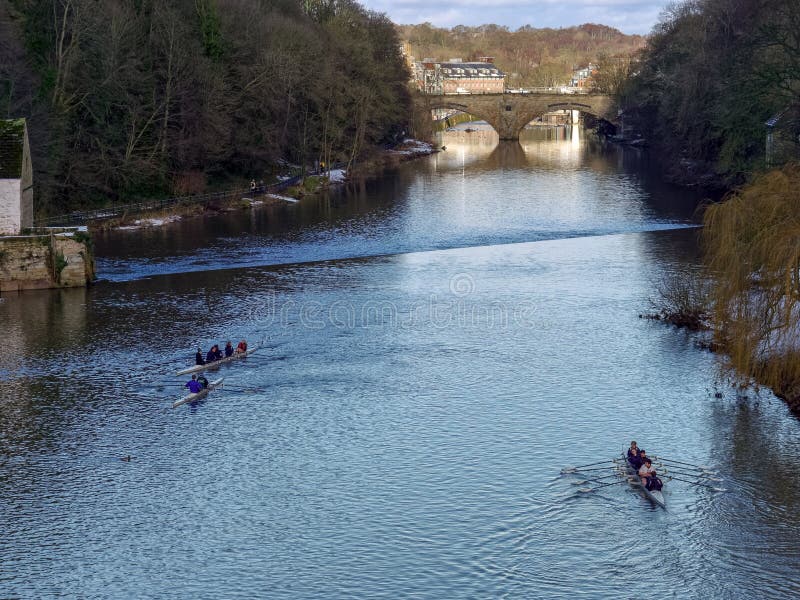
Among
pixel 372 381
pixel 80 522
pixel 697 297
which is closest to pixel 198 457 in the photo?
pixel 80 522

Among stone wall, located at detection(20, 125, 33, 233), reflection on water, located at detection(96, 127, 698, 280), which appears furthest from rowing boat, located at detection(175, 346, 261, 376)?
stone wall, located at detection(20, 125, 33, 233)

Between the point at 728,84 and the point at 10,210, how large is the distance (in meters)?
53.8

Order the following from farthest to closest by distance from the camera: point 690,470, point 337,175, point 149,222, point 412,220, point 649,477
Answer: point 337,175
point 412,220
point 149,222
point 690,470
point 649,477

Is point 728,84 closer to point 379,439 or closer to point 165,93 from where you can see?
point 165,93

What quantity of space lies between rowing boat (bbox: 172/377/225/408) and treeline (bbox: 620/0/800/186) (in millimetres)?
43258

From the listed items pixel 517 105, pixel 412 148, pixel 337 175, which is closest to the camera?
pixel 337 175

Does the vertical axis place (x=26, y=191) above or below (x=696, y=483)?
above

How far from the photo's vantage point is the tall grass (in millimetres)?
32500

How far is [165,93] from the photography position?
77.3 meters

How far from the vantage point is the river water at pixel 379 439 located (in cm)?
2391

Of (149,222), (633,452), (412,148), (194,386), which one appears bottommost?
(633,452)

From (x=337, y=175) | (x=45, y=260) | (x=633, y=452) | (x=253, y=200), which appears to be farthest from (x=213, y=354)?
(x=337, y=175)

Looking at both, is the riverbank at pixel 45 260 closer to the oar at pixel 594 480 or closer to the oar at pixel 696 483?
the oar at pixel 594 480

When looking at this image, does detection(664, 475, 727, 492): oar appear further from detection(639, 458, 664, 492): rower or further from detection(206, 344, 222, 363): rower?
detection(206, 344, 222, 363): rower
